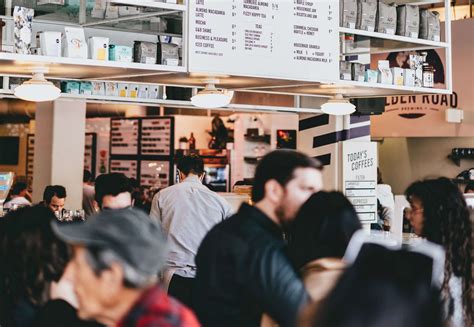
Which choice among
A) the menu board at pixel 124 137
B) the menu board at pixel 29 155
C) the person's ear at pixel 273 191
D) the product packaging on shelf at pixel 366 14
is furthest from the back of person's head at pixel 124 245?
the menu board at pixel 29 155

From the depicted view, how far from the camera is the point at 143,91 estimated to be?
599cm

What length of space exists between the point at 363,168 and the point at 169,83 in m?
2.50

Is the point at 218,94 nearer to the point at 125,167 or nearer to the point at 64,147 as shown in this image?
the point at 64,147

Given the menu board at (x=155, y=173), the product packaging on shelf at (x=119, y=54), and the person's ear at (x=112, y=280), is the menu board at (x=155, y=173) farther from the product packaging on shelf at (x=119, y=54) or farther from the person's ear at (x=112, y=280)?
the person's ear at (x=112, y=280)

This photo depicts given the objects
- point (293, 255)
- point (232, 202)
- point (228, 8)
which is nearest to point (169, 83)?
point (228, 8)

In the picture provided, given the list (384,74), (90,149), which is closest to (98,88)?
(384,74)

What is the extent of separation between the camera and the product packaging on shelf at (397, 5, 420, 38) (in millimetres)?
6160

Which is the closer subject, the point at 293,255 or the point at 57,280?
the point at 57,280

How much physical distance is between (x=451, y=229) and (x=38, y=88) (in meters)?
2.66

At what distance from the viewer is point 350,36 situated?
20.5ft

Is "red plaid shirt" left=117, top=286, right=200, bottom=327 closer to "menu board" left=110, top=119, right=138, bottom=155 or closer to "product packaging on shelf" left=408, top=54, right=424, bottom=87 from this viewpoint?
"product packaging on shelf" left=408, top=54, right=424, bottom=87

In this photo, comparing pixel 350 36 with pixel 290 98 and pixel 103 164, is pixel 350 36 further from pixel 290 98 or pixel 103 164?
pixel 103 164

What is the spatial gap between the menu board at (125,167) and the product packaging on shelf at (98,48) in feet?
22.1

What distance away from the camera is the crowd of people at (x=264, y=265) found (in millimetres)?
1565
